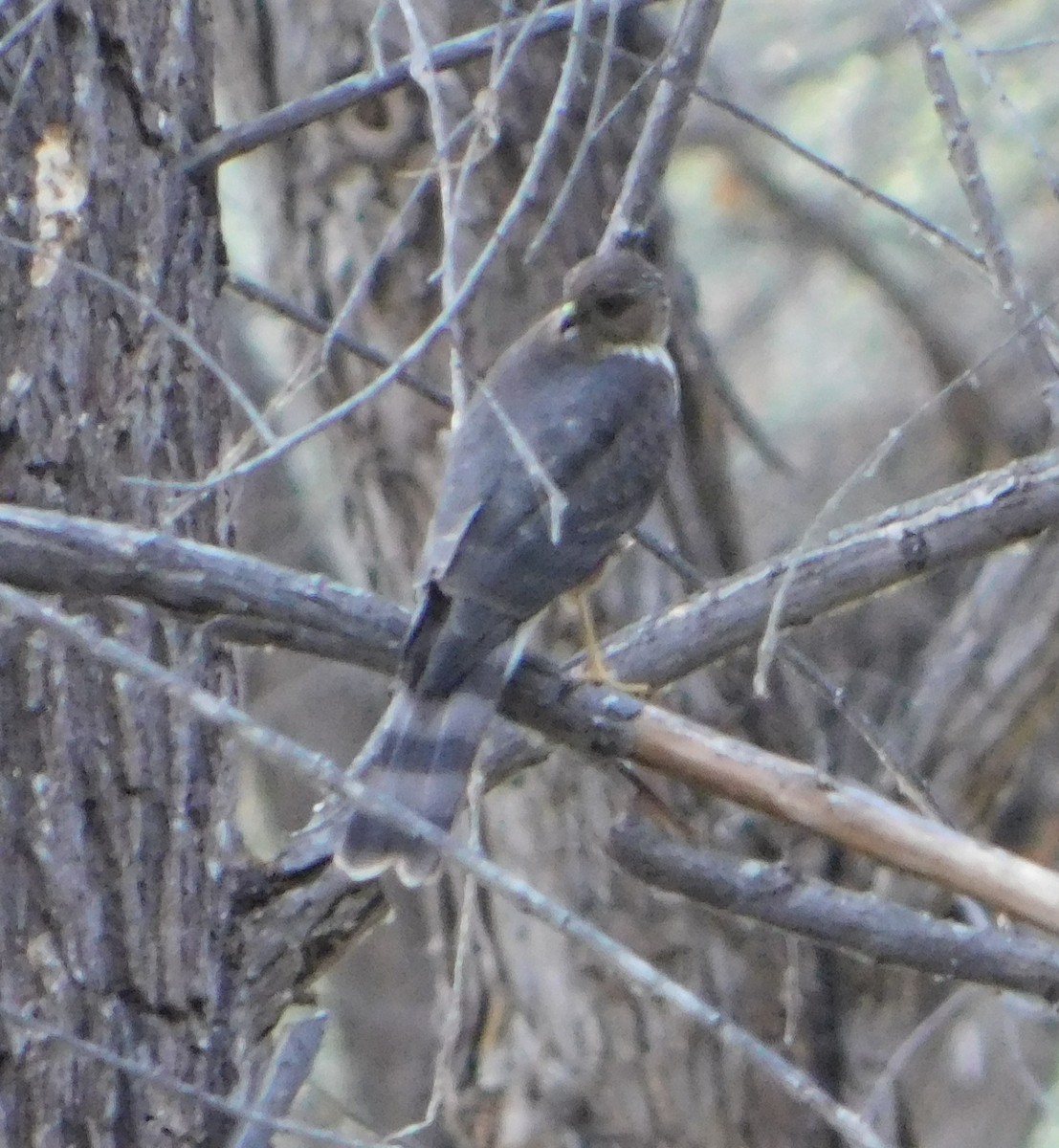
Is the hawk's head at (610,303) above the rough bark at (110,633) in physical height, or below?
above

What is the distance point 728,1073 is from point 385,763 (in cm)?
211

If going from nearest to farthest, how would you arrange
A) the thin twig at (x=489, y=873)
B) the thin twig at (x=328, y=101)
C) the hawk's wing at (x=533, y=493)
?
the thin twig at (x=489, y=873)
the hawk's wing at (x=533, y=493)
the thin twig at (x=328, y=101)

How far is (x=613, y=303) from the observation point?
4680 mm

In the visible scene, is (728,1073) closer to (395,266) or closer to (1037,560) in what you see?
(1037,560)

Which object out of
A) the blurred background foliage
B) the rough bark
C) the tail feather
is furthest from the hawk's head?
the tail feather

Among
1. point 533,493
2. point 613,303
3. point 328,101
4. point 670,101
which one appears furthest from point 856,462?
point 328,101

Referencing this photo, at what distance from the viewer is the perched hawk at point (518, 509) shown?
11.1 feet

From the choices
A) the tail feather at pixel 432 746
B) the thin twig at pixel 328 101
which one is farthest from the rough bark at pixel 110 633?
the tail feather at pixel 432 746

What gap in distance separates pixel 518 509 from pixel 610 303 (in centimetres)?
103

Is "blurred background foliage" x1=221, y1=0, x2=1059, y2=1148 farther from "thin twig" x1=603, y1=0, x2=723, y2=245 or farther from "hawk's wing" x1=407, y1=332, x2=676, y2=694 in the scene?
"hawk's wing" x1=407, y1=332, x2=676, y2=694

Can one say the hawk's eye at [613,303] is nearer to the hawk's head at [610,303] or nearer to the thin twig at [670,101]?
the hawk's head at [610,303]

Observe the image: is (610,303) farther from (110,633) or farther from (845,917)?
(845,917)

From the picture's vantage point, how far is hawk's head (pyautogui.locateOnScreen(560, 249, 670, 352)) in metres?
4.62

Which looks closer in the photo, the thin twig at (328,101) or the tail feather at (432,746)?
the tail feather at (432,746)
